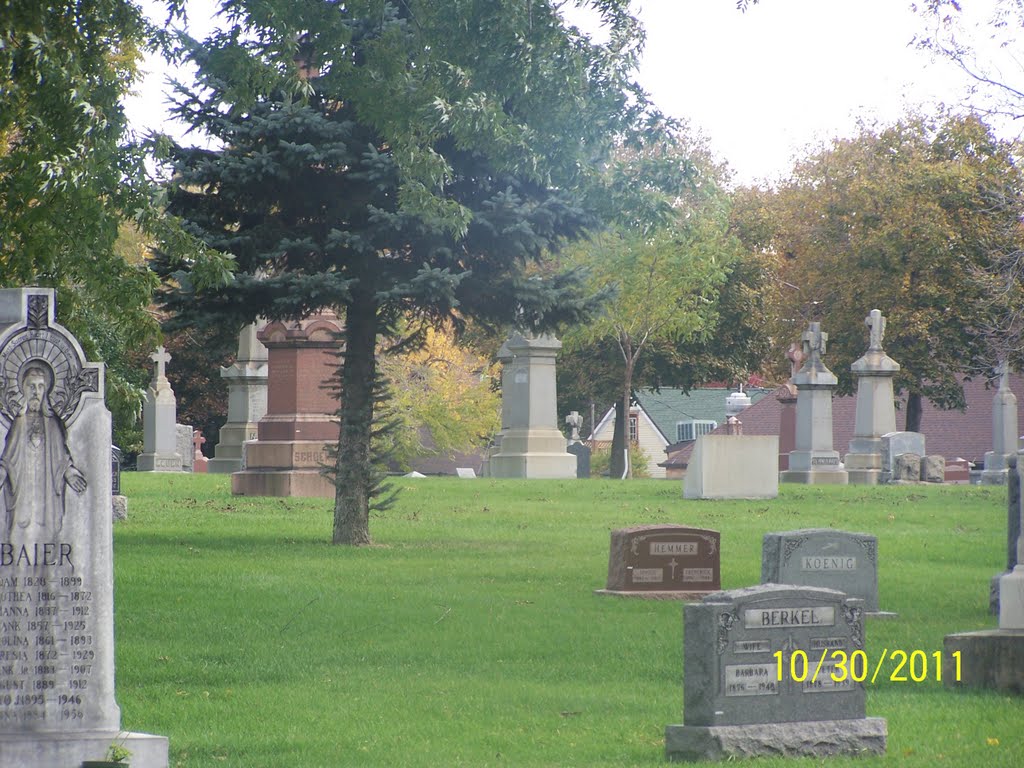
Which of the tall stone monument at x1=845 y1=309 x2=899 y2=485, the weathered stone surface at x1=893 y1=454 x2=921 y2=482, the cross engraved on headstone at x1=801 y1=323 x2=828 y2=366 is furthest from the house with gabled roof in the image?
the weathered stone surface at x1=893 y1=454 x2=921 y2=482

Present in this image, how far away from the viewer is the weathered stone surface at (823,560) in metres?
13.3

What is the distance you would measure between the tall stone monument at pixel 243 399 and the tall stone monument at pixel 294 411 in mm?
12588

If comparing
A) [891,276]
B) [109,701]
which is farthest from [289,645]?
[891,276]

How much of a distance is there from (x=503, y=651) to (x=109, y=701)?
4804mm

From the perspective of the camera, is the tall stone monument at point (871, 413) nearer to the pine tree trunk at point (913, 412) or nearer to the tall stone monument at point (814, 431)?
the tall stone monument at point (814, 431)

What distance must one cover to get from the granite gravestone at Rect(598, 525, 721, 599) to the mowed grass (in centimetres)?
35

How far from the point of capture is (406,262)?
19.6 m

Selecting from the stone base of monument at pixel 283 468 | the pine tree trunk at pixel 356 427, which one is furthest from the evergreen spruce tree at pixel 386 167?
the stone base of monument at pixel 283 468

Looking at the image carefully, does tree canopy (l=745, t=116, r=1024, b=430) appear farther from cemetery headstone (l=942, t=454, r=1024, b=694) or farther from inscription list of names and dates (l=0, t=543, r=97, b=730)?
inscription list of names and dates (l=0, t=543, r=97, b=730)

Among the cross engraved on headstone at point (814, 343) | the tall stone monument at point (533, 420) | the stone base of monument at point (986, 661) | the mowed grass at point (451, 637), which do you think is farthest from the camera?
the cross engraved on headstone at point (814, 343)

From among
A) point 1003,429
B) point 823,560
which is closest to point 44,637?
point 823,560

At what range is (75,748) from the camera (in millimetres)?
7699

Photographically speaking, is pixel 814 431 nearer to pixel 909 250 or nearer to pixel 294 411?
pixel 909 250

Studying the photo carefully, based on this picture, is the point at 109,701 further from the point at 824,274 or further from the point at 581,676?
the point at 824,274
